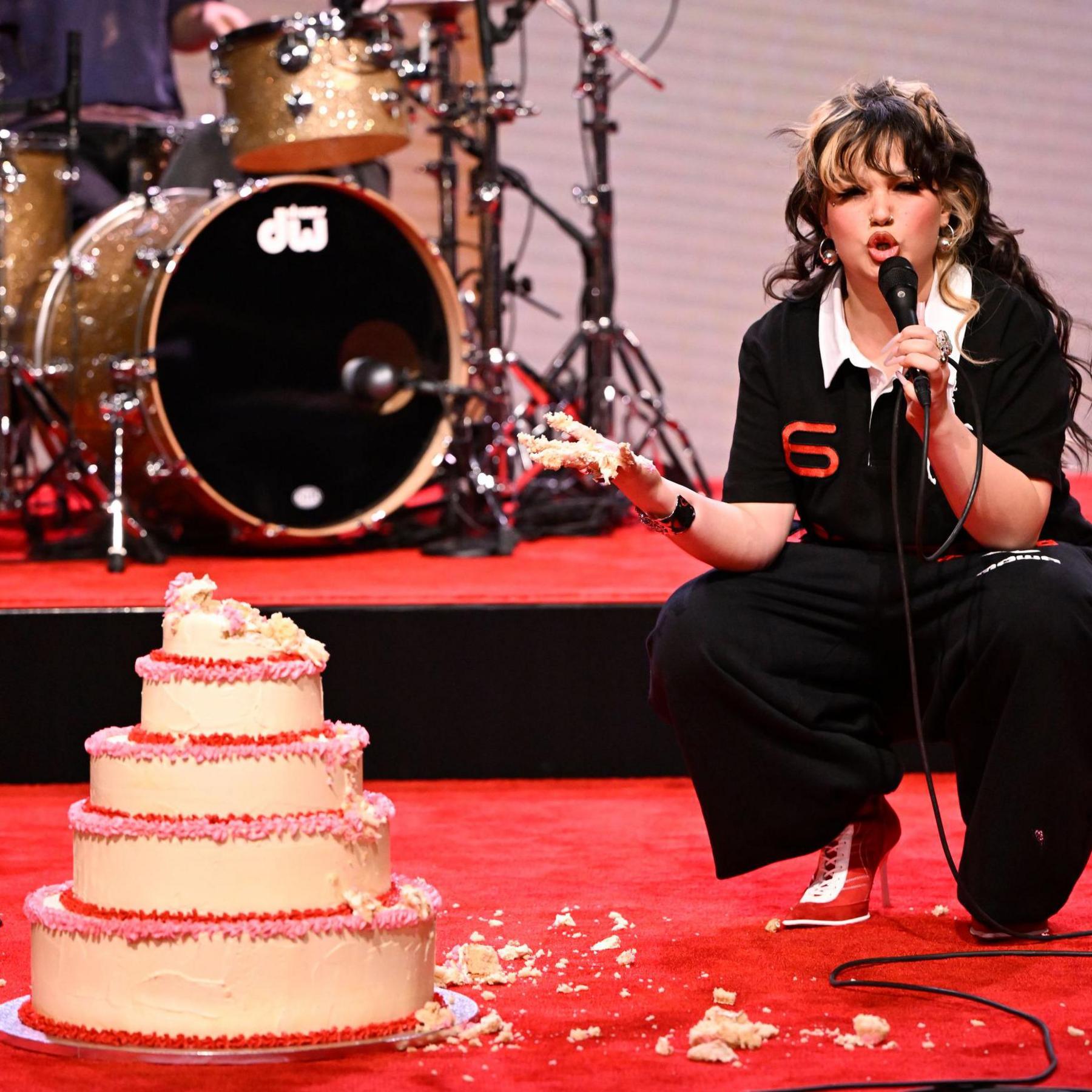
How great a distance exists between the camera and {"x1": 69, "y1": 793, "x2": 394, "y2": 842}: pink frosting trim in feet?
5.72

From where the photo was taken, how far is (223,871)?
1756mm

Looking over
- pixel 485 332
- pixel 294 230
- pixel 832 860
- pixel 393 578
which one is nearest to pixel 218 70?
pixel 294 230

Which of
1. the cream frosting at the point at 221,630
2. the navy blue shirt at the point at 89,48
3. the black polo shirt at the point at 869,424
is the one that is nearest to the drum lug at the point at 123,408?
the navy blue shirt at the point at 89,48

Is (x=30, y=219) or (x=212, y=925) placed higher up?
(x=30, y=219)

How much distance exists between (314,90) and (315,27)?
16 centimetres

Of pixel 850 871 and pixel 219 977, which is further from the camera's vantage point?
pixel 850 871

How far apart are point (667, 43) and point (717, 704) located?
464 centimetres

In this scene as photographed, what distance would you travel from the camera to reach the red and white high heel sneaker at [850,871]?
2.31m

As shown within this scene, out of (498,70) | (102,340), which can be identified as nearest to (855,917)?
(102,340)

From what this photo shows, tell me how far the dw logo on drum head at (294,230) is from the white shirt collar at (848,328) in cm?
221

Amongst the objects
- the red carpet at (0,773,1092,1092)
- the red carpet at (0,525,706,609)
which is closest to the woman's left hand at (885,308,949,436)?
the red carpet at (0,773,1092,1092)

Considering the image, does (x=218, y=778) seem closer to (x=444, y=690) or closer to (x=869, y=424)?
(x=869, y=424)

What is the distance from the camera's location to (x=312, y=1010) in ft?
5.86

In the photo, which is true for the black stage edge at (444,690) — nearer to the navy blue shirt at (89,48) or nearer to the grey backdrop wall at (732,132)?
the navy blue shirt at (89,48)
